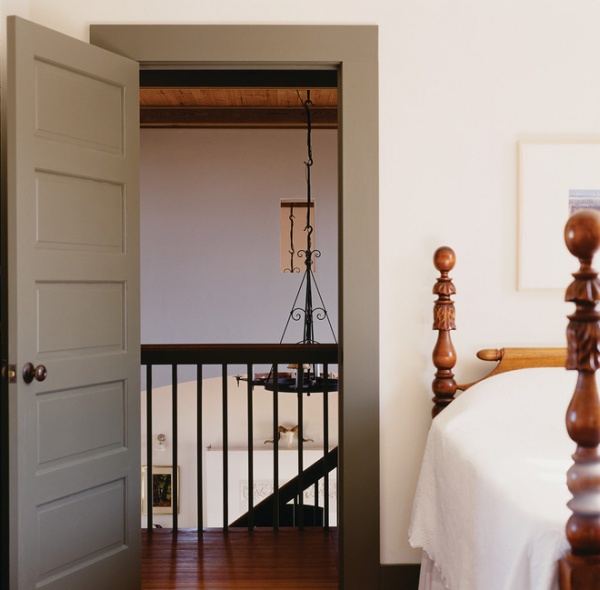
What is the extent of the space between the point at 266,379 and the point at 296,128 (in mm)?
3310

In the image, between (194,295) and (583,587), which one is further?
(194,295)

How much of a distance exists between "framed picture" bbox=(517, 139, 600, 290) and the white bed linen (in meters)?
0.50

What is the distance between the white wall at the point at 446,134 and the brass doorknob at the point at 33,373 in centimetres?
136

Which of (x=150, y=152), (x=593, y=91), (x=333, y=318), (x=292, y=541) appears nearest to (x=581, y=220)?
(x=593, y=91)

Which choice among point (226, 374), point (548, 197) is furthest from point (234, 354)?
point (548, 197)

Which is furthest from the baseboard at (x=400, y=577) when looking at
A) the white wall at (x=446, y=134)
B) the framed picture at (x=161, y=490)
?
the framed picture at (x=161, y=490)

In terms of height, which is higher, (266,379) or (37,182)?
(37,182)

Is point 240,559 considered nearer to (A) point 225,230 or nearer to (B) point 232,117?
(A) point 225,230

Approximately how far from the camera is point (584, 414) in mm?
1384

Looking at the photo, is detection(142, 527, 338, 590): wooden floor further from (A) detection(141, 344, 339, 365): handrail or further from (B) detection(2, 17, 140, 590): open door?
(A) detection(141, 344, 339, 365): handrail

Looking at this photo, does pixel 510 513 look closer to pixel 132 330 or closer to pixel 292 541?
pixel 132 330

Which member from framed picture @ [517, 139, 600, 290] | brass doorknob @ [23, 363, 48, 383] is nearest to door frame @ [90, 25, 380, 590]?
framed picture @ [517, 139, 600, 290]

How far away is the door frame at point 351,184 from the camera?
9.06ft

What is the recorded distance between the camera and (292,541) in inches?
133
